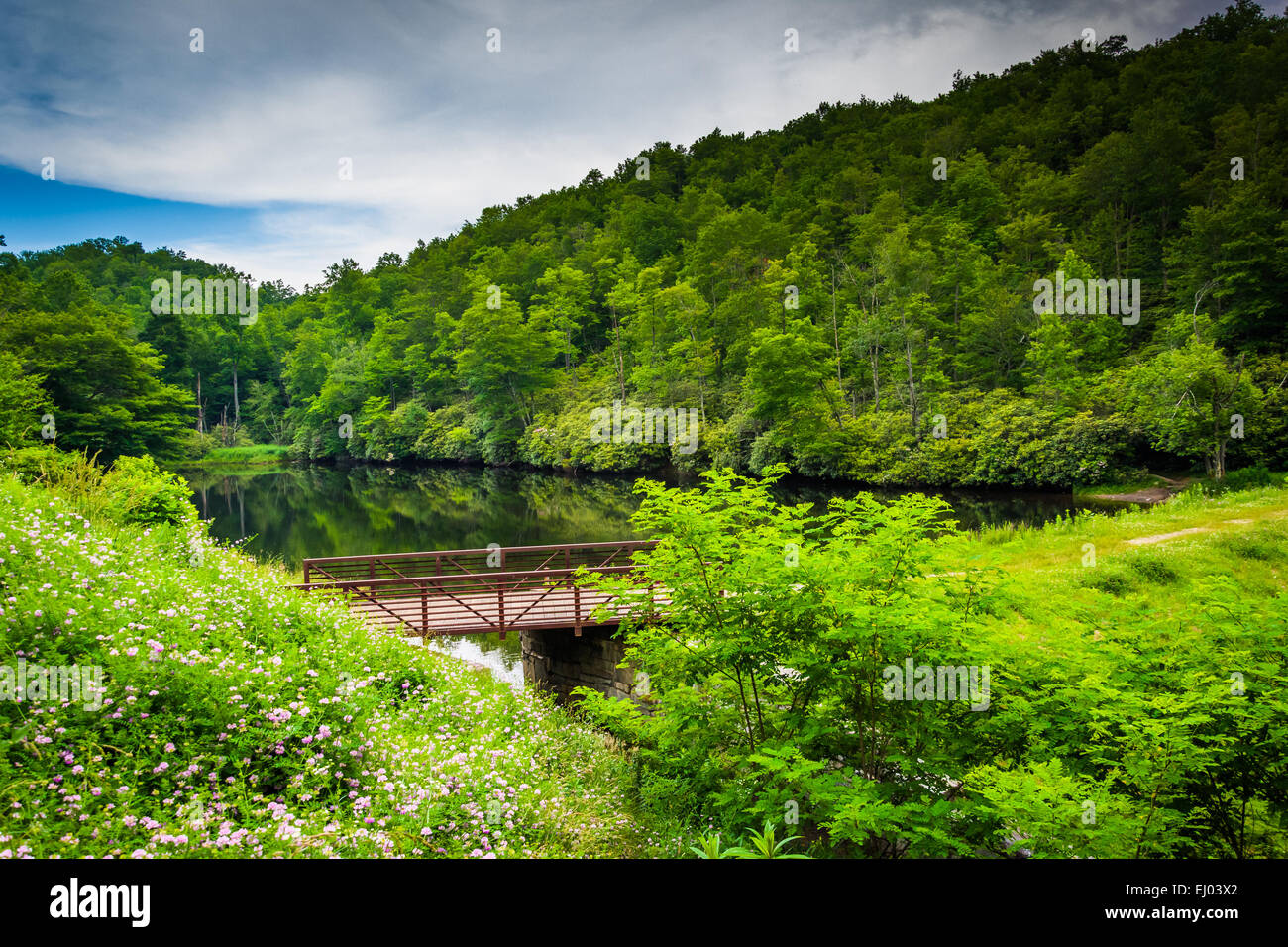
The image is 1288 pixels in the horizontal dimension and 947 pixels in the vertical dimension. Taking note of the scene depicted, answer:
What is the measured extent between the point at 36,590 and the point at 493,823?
4.53 meters

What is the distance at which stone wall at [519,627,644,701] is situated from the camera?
1367 centimetres

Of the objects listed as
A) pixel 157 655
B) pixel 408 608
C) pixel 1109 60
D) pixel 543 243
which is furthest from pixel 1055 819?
pixel 1109 60

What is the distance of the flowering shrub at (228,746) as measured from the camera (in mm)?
4402

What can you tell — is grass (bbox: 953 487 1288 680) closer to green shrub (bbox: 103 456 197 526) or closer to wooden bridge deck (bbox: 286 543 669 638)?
wooden bridge deck (bbox: 286 543 669 638)

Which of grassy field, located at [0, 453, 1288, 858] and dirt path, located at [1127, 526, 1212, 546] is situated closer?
grassy field, located at [0, 453, 1288, 858]

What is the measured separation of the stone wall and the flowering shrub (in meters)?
5.06

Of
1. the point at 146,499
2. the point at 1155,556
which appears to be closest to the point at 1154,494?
the point at 1155,556

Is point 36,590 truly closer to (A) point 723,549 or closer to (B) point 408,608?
(A) point 723,549

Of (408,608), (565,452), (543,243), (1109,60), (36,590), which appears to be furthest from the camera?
(543,243)

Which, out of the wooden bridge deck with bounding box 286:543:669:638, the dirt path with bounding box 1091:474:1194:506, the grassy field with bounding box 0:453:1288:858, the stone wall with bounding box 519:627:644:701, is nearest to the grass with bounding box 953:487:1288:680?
the grassy field with bounding box 0:453:1288:858

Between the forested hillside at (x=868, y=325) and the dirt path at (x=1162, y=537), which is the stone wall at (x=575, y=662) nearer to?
the dirt path at (x=1162, y=537)

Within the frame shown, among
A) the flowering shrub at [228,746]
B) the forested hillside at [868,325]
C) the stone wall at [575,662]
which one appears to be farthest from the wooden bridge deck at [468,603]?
the forested hillside at [868,325]

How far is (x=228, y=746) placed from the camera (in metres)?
5.36
